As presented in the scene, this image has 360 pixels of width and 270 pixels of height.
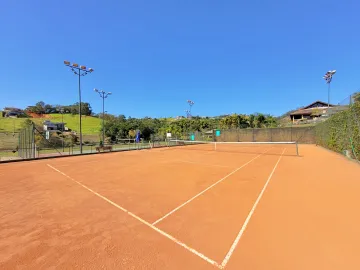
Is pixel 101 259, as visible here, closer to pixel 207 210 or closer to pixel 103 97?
pixel 207 210

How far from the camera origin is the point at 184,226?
3.89m

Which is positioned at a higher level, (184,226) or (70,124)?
(70,124)

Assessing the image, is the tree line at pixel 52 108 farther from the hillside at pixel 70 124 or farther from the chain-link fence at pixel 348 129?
the chain-link fence at pixel 348 129

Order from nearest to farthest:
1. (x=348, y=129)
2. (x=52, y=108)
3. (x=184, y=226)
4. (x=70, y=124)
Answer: (x=184, y=226) < (x=348, y=129) < (x=70, y=124) < (x=52, y=108)

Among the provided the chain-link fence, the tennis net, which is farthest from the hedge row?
the tennis net

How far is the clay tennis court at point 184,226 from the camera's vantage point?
2875 mm

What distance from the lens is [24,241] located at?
11.4 feet

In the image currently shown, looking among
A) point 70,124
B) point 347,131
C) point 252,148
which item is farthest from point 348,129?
point 70,124

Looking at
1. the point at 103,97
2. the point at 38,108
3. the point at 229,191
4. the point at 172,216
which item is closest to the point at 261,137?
the point at 103,97

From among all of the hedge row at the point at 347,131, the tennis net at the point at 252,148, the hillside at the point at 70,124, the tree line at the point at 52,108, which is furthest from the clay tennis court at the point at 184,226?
the tree line at the point at 52,108

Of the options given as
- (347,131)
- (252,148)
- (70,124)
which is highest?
(70,124)

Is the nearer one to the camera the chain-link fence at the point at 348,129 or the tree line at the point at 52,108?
the chain-link fence at the point at 348,129

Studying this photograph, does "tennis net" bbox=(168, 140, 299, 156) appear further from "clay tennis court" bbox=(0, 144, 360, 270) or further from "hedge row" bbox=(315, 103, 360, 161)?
"clay tennis court" bbox=(0, 144, 360, 270)

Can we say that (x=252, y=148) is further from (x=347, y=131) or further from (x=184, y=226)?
(x=184, y=226)
